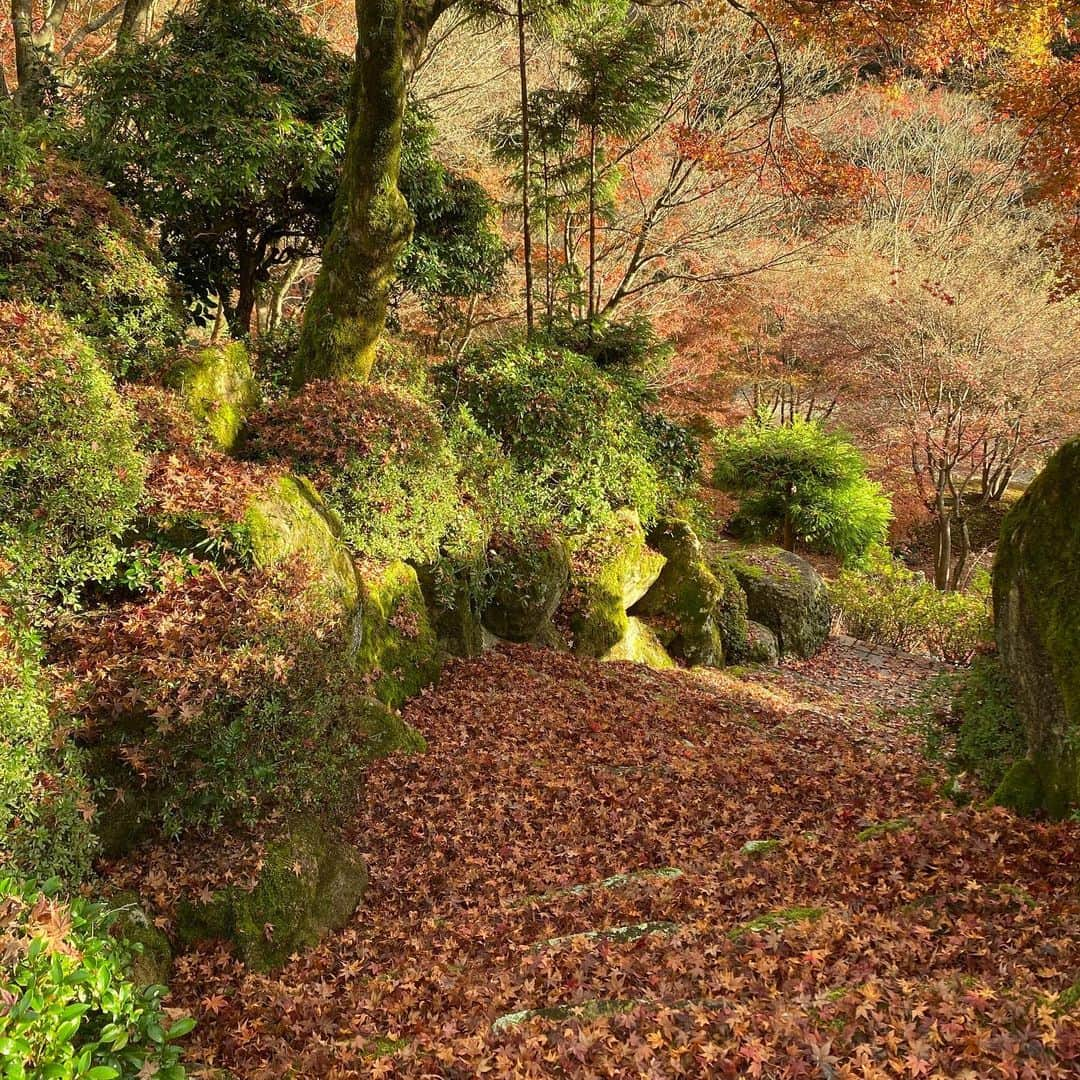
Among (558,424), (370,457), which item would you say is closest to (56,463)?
Result: (370,457)

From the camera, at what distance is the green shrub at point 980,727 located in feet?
16.0

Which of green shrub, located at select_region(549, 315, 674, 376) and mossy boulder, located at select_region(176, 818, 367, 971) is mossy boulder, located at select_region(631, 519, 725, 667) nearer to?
green shrub, located at select_region(549, 315, 674, 376)

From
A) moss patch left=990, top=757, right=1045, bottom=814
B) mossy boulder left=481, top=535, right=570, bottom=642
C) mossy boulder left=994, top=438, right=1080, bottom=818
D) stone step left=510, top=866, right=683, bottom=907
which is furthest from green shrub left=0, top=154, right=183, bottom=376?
moss patch left=990, top=757, right=1045, bottom=814

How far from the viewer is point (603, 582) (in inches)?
392

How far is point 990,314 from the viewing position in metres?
15.3

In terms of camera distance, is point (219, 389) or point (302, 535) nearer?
point (302, 535)

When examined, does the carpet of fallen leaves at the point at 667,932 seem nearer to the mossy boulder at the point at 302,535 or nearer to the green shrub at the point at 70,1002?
the green shrub at the point at 70,1002

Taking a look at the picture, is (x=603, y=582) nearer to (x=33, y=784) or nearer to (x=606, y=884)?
(x=606, y=884)

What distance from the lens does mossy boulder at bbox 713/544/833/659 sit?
→ 13.2 m

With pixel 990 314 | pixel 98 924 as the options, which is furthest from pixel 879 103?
pixel 98 924

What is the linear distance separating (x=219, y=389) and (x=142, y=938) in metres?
4.08

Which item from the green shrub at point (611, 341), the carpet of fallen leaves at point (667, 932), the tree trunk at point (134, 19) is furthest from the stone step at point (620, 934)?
the tree trunk at point (134, 19)

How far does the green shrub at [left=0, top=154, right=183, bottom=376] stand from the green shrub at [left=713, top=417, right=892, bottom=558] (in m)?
13.7

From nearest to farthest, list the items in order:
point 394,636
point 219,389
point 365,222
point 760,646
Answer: point 219,389
point 394,636
point 365,222
point 760,646
